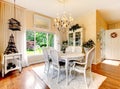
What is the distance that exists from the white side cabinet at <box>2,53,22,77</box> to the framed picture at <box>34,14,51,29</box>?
6.94 feet

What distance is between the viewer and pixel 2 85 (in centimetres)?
243

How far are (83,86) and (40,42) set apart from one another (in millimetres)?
3718

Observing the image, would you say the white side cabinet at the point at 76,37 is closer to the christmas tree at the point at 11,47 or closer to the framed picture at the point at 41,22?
the framed picture at the point at 41,22

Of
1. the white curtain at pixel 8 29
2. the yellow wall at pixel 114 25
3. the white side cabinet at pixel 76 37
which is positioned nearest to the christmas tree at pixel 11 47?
the white curtain at pixel 8 29

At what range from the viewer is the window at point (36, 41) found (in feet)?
15.9

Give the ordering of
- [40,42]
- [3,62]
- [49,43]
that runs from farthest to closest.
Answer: [49,43]
[40,42]
[3,62]

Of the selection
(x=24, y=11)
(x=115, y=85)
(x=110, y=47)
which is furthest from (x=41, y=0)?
(x=110, y=47)

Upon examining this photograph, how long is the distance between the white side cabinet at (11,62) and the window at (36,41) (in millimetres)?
1136

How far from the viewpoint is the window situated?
15.9 feet

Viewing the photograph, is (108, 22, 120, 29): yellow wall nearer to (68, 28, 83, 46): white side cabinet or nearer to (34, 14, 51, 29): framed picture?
(68, 28, 83, 46): white side cabinet

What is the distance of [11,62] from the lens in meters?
3.60

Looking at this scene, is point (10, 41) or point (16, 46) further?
point (16, 46)

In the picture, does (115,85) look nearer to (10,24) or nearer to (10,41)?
(10,41)

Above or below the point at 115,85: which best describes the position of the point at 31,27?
above
